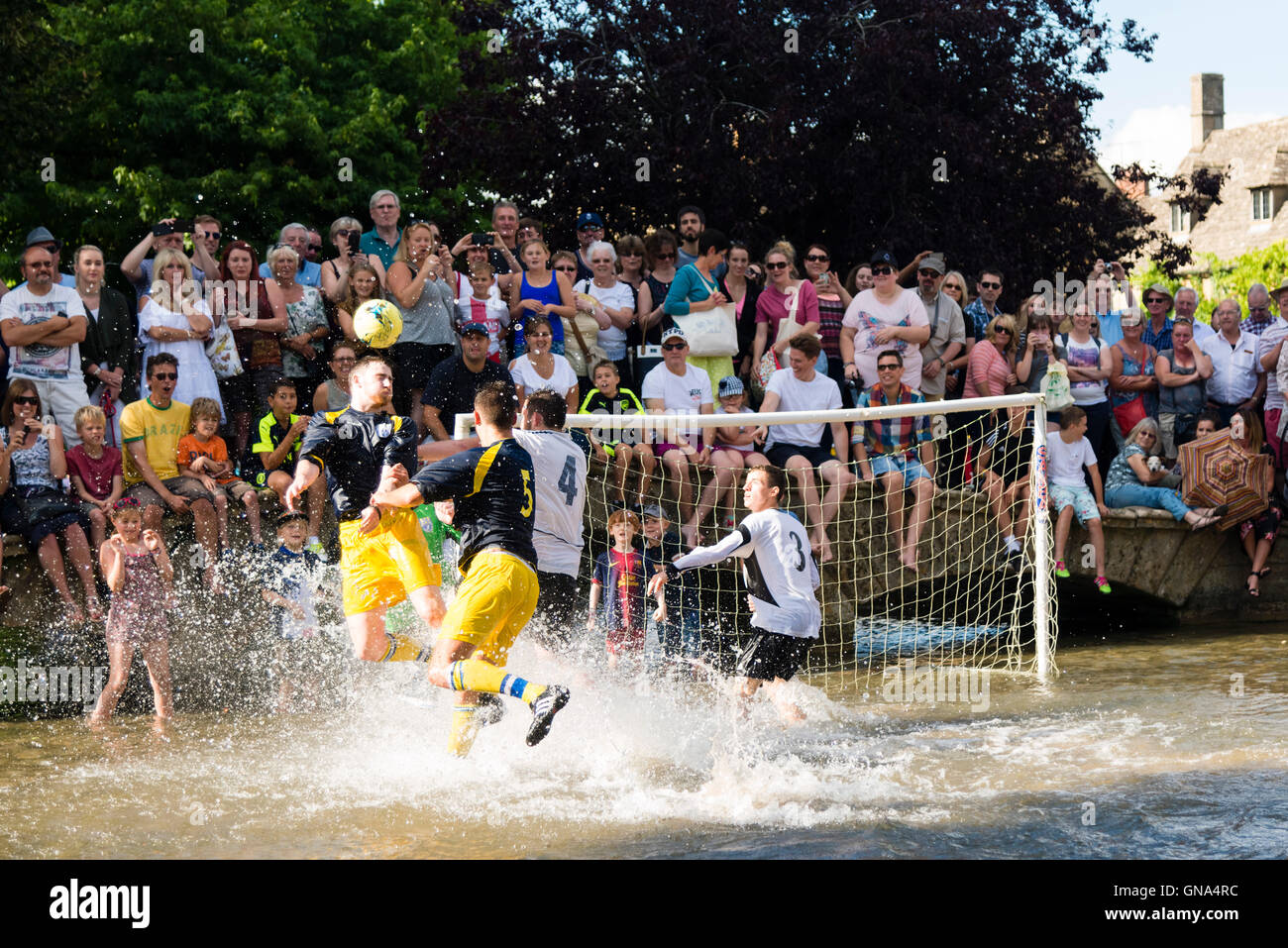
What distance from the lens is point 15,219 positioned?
741 inches

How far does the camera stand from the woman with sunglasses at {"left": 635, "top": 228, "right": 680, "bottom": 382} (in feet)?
35.6

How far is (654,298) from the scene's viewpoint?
36.5 ft

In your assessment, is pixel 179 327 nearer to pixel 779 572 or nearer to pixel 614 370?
pixel 614 370

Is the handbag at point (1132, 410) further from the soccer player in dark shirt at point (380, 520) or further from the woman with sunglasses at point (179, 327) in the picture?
the woman with sunglasses at point (179, 327)

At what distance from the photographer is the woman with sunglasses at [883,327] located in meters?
10.9

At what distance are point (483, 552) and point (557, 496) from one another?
87 cm

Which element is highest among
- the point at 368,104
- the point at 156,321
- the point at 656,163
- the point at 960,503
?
the point at 368,104

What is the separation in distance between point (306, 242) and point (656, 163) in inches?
162

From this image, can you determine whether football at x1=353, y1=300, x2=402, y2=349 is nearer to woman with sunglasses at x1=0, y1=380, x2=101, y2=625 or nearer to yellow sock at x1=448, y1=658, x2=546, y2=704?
yellow sock at x1=448, y1=658, x2=546, y2=704

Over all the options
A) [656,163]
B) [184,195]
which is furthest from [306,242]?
[184,195]

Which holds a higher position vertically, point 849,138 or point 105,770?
point 849,138

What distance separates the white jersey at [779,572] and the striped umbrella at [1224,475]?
208 inches

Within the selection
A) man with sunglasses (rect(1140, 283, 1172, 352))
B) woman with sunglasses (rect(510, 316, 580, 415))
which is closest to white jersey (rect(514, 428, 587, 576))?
woman with sunglasses (rect(510, 316, 580, 415))
